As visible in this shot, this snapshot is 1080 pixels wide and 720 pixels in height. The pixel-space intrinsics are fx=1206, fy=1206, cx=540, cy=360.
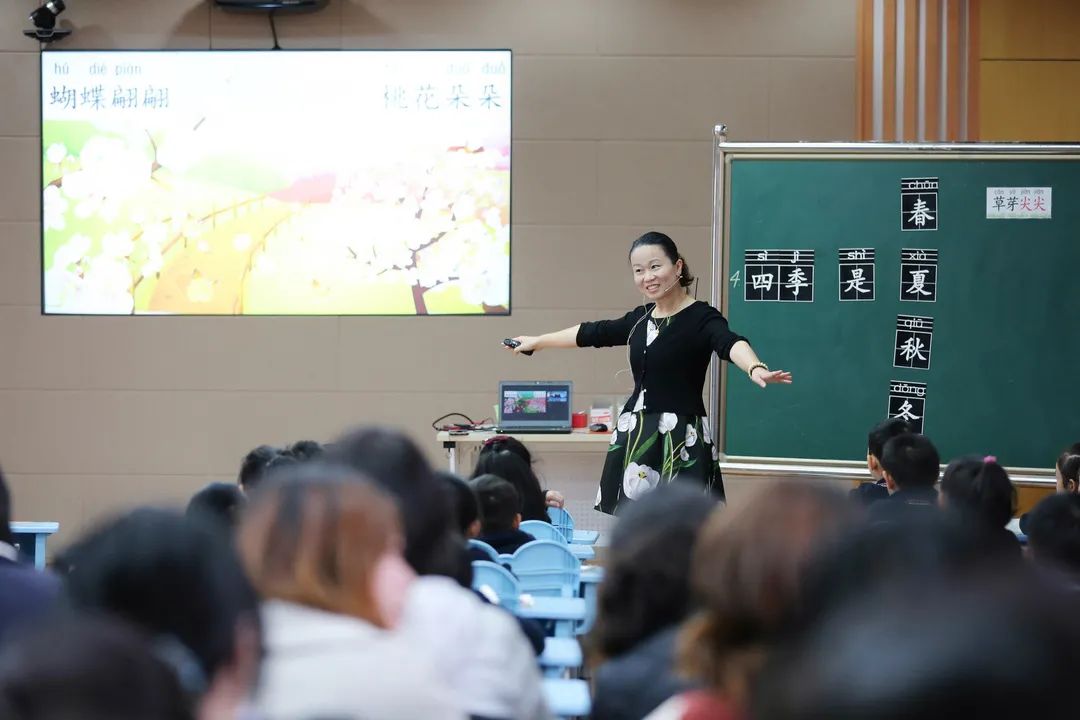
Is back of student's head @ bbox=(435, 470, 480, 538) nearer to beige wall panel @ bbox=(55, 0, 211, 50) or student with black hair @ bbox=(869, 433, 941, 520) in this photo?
student with black hair @ bbox=(869, 433, 941, 520)

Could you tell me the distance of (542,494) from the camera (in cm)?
396

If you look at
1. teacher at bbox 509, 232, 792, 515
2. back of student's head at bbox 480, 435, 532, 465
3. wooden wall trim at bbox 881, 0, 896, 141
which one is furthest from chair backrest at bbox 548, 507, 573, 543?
wooden wall trim at bbox 881, 0, 896, 141

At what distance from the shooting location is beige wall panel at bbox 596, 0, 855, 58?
6.30 meters

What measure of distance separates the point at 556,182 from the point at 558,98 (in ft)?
1.44

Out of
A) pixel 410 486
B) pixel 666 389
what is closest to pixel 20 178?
pixel 666 389

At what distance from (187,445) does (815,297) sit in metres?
3.36

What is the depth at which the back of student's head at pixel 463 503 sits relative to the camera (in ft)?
8.77

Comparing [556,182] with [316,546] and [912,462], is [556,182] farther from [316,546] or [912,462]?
[316,546]

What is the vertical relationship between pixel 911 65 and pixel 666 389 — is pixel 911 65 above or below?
above

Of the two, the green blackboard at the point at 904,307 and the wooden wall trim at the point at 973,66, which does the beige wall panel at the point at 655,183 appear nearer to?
the green blackboard at the point at 904,307

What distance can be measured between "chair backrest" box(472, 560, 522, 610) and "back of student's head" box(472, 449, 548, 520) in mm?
921

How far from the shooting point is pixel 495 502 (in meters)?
3.14

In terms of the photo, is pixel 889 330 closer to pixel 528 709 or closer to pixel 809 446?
pixel 809 446

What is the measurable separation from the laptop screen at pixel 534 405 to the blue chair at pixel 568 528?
98 centimetres
